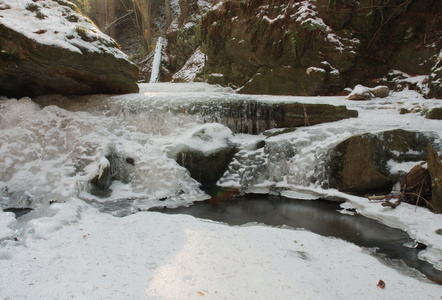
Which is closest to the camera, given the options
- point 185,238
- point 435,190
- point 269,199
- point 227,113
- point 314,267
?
point 314,267

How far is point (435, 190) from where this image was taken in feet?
11.5

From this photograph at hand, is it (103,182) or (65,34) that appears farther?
(65,34)

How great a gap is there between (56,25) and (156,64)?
33.7 feet

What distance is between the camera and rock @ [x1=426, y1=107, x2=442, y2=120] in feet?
17.0

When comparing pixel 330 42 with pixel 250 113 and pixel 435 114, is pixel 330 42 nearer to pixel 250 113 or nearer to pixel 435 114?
pixel 435 114

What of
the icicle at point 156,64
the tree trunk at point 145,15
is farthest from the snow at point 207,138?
the tree trunk at point 145,15

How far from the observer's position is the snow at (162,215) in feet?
6.24

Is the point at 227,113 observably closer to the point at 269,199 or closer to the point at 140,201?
the point at 269,199

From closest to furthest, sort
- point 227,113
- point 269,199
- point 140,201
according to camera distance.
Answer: point 140,201
point 269,199
point 227,113

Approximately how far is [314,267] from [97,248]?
211 centimetres

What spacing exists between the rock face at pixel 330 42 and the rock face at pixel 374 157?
4980 millimetres

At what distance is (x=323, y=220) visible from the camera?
3.72 metres

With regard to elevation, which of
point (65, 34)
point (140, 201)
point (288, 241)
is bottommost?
point (140, 201)

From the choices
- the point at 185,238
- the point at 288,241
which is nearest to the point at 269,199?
the point at 288,241
